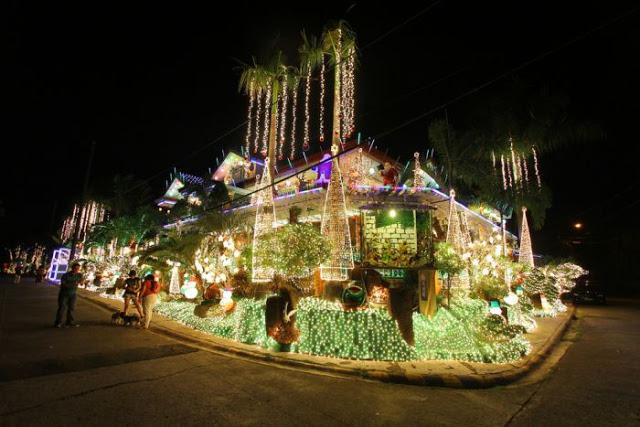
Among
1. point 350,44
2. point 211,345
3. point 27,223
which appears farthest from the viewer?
point 27,223

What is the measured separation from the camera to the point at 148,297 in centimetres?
1078

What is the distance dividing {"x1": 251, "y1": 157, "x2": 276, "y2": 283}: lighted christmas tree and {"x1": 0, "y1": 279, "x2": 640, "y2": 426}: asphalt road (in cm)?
303

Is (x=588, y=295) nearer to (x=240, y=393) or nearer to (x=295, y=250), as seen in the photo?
(x=295, y=250)

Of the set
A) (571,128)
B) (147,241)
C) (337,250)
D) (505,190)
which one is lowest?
(337,250)

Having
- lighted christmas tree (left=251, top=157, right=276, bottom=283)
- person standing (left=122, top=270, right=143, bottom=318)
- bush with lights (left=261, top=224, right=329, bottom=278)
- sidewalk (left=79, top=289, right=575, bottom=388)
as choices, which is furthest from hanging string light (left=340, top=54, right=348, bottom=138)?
person standing (left=122, top=270, right=143, bottom=318)

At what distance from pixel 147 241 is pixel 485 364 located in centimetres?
2481

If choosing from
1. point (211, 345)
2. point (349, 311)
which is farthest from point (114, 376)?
point (349, 311)

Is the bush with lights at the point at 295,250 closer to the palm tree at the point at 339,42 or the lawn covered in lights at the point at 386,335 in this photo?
the lawn covered in lights at the point at 386,335

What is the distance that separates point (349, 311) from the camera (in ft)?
26.3

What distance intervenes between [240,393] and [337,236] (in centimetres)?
585

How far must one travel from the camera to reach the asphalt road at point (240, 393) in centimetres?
454

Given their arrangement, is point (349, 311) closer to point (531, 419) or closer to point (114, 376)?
point (531, 419)

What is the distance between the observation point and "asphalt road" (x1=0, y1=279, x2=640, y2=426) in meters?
4.54

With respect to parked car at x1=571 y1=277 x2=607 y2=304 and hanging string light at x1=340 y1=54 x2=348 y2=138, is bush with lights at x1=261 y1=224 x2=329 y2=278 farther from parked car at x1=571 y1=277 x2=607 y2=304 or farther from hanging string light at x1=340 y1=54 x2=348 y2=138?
parked car at x1=571 y1=277 x2=607 y2=304
